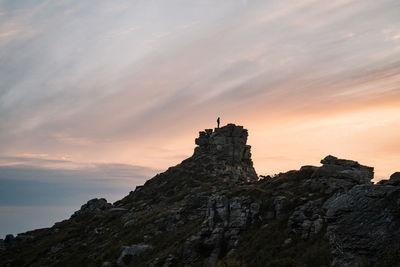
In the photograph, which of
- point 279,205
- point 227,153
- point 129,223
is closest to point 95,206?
point 129,223

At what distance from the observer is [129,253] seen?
40.5 m

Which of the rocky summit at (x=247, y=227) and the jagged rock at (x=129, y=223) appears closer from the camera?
the rocky summit at (x=247, y=227)

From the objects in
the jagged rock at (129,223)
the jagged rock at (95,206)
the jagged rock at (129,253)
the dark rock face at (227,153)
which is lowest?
the jagged rock at (129,253)

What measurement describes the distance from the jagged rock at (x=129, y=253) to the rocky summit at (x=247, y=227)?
0.51ft

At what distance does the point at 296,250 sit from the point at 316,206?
7188 millimetres

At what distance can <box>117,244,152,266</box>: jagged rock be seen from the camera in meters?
39.7

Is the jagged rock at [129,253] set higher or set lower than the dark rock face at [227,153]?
lower

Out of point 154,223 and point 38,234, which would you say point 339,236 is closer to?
point 154,223

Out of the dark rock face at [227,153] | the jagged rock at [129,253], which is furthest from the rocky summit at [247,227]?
the dark rock face at [227,153]

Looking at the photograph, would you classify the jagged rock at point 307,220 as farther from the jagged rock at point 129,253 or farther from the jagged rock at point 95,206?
the jagged rock at point 95,206

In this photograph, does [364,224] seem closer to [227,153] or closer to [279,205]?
[279,205]

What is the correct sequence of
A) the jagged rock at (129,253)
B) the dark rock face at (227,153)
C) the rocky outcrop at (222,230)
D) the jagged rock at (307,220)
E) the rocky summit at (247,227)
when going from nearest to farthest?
1. the rocky summit at (247,227)
2. the jagged rock at (307,220)
3. the rocky outcrop at (222,230)
4. the jagged rock at (129,253)
5. the dark rock face at (227,153)

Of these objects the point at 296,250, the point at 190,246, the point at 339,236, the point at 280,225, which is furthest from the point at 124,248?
the point at 339,236

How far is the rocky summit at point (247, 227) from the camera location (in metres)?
15.7
